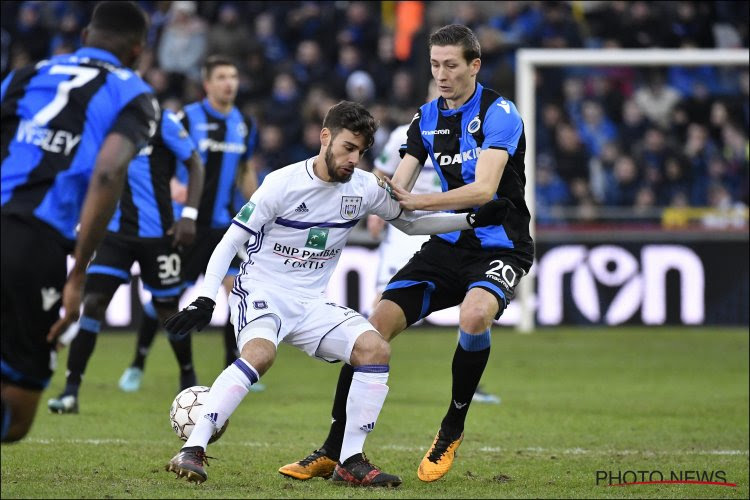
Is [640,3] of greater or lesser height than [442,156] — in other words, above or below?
above

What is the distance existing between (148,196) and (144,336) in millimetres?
1482

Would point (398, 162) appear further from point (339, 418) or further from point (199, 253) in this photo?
point (339, 418)

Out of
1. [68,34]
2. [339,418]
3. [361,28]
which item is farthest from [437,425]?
[68,34]

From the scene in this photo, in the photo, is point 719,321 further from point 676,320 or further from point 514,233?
point 514,233

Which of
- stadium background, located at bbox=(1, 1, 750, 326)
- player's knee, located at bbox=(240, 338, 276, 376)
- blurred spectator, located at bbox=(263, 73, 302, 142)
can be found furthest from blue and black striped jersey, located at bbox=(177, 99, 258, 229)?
blurred spectator, located at bbox=(263, 73, 302, 142)

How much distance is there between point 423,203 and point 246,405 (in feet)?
12.3

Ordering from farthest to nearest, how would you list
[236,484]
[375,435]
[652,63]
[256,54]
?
[256,54] < [652,63] < [375,435] < [236,484]

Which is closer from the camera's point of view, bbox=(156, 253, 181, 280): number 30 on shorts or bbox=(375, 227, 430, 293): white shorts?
bbox=(156, 253, 181, 280): number 30 on shorts

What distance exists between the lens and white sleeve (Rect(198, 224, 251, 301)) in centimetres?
582

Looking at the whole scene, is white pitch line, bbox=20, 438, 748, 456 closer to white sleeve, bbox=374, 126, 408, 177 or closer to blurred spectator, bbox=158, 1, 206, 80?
white sleeve, bbox=374, 126, 408, 177

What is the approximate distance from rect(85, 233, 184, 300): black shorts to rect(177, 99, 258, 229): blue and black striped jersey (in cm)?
106

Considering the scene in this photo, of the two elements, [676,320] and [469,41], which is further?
[676,320]

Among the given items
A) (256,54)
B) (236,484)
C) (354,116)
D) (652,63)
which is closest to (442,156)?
(354,116)

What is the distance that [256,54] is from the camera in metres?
18.1
